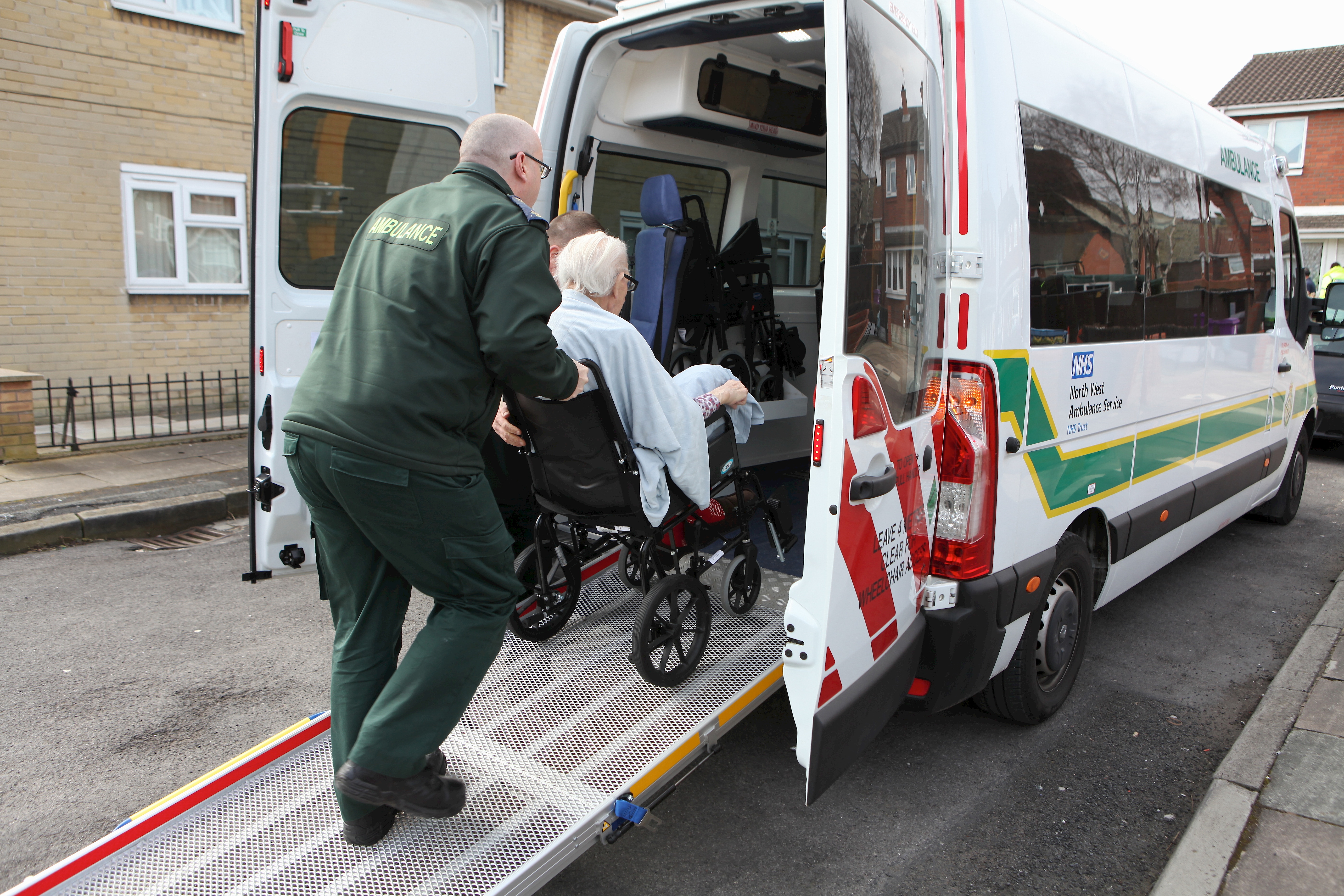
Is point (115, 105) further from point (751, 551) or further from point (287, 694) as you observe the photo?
point (751, 551)

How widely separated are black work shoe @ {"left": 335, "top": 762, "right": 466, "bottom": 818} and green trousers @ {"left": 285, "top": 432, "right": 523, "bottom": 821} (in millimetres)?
23

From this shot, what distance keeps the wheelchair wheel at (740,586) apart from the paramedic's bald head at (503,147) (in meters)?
1.76

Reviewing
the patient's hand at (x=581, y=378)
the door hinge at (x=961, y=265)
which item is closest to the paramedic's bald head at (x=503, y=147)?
the patient's hand at (x=581, y=378)

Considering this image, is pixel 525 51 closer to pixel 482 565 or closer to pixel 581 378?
pixel 581 378

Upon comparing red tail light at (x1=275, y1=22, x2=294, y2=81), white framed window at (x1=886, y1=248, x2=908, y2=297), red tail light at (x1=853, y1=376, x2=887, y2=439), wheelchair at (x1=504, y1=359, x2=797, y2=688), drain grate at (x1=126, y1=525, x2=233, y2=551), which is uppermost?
red tail light at (x1=275, y1=22, x2=294, y2=81)

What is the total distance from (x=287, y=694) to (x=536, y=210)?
7.96 ft

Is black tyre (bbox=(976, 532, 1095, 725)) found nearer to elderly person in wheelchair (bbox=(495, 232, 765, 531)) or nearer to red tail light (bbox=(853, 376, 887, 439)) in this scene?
red tail light (bbox=(853, 376, 887, 439))

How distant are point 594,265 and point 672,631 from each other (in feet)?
4.20

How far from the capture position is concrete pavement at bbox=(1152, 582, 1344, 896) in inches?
105

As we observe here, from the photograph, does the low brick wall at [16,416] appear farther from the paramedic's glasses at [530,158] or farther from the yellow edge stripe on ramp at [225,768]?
the paramedic's glasses at [530,158]

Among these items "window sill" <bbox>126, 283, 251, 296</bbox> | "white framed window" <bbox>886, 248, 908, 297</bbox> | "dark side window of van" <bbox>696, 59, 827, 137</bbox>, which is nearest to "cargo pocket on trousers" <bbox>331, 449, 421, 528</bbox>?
"white framed window" <bbox>886, 248, 908, 297</bbox>

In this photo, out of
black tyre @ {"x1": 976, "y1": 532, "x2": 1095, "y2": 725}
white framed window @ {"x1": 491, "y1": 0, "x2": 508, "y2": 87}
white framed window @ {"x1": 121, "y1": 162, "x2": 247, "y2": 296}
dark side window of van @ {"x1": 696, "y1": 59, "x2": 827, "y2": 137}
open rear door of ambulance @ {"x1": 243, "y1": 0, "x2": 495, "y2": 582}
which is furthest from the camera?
white framed window @ {"x1": 491, "y1": 0, "x2": 508, "y2": 87}

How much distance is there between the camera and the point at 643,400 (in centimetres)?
313

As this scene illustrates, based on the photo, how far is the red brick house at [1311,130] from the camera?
2759 centimetres
